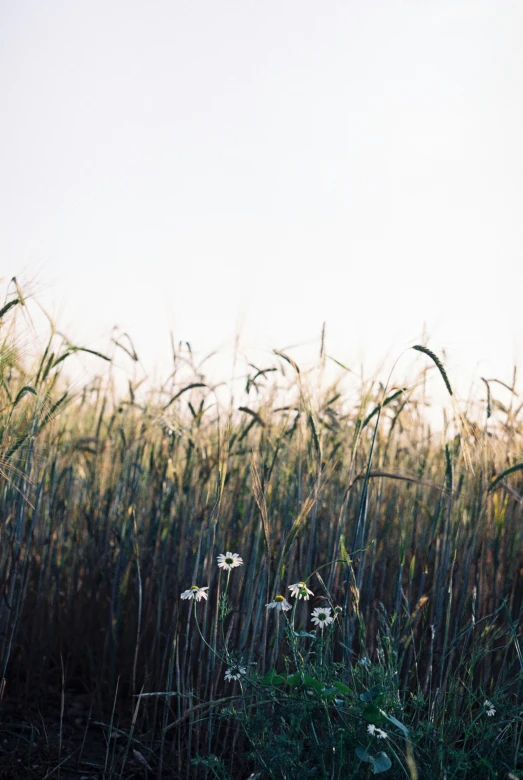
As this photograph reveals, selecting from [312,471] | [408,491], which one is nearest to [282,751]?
[312,471]

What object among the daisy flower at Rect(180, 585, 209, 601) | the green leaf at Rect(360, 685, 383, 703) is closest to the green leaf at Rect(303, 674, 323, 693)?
the green leaf at Rect(360, 685, 383, 703)

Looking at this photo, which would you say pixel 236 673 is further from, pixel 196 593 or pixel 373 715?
pixel 373 715

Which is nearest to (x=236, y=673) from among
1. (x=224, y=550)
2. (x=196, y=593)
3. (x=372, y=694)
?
(x=196, y=593)

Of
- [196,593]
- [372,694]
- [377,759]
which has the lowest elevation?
[377,759]

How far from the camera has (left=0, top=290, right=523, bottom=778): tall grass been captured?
1.81 m

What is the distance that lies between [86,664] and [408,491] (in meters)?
1.30

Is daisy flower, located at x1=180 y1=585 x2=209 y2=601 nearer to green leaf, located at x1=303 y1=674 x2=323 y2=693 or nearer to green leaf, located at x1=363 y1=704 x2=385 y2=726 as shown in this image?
green leaf, located at x1=303 y1=674 x2=323 y2=693

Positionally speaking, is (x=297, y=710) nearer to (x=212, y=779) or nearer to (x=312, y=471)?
(x=212, y=779)

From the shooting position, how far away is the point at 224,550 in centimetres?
222

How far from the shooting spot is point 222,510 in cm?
217

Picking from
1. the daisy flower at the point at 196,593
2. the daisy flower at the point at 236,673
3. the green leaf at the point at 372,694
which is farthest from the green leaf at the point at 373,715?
the daisy flower at the point at 196,593

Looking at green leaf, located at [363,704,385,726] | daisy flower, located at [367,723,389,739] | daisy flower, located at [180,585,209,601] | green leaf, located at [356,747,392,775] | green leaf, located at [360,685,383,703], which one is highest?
daisy flower, located at [180,585,209,601]

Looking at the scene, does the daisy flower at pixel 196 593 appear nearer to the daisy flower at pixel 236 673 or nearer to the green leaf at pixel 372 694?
the daisy flower at pixel 236 673

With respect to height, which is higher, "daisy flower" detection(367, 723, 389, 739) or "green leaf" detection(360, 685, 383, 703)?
"green leaf" detection(360, 685, 383, 703)
